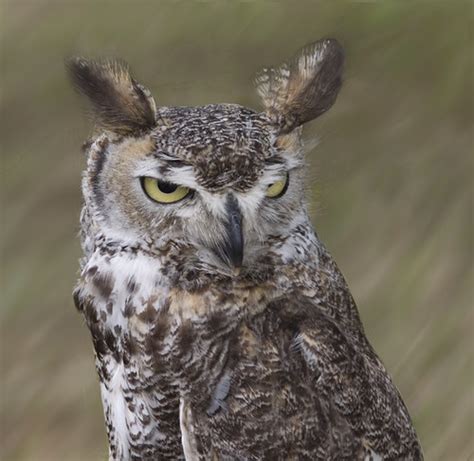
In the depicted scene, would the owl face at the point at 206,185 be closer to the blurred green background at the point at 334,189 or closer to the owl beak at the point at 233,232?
the owl beak at the point at 233,232

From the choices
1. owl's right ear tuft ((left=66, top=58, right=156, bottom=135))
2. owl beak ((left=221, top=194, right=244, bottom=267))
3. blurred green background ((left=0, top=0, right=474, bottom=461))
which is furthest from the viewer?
blurred green background ((left=0, top=0, right=474, bottom=461))

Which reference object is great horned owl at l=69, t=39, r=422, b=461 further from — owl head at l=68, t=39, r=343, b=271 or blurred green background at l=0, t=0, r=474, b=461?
blurred green background at l=0, t=0, r=474, b=461

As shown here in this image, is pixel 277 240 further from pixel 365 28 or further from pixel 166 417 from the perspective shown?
pixel 365 28

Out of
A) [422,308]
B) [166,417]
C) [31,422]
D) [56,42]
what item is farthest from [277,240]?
[56,42]

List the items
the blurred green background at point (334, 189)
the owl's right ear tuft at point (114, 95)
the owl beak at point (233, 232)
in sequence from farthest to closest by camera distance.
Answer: the blurred green background at point (334, 189)
the owl's right ear tuft at point (114, 95)
the owl beak at point (233, 232)

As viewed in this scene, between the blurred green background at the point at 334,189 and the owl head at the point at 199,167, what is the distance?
1014mm

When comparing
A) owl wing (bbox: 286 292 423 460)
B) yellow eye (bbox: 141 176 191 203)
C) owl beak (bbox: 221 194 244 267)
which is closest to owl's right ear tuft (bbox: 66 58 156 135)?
yellow eye (bbox: 141 176 191 203)

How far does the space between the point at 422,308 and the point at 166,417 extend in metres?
1.45

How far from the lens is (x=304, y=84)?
2.02m

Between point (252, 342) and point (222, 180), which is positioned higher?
point (222, 180)

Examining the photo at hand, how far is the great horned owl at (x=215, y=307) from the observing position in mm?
1827

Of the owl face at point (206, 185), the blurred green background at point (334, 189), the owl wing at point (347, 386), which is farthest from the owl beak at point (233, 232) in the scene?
the blurred green background at point (334, 189)

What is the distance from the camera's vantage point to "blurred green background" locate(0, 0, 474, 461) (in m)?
3.18

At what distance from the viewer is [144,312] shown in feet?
6.29
